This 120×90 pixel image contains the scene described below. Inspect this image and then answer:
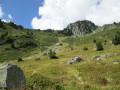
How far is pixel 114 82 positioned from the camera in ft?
35.2

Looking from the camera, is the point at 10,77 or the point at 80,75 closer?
the point at 10,77

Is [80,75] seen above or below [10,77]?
below

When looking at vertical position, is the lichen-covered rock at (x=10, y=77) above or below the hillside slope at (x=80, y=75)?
above

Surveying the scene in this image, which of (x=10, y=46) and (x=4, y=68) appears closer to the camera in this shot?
(x=4, y=68)

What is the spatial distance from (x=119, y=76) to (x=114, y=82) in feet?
6.94

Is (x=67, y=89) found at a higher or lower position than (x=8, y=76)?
lower

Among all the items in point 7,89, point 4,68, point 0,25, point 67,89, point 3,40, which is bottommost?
point 67,89

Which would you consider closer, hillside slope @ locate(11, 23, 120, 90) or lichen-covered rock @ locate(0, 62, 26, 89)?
lichen-covered rock @ locate(0, 62, 26, 89)

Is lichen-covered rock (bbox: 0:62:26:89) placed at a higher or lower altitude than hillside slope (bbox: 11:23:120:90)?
higher

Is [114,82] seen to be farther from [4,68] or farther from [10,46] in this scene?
[10,46]

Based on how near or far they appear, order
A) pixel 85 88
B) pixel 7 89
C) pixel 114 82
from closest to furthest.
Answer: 1. pixel 7 89
2. pixel 85 88
3. pixel 114 82

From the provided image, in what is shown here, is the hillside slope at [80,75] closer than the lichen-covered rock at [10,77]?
No

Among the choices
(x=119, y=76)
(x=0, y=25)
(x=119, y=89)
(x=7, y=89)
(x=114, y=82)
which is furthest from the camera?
(x=0, y=25)

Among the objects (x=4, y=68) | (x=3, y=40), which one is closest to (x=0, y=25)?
(x=3, y=40)
